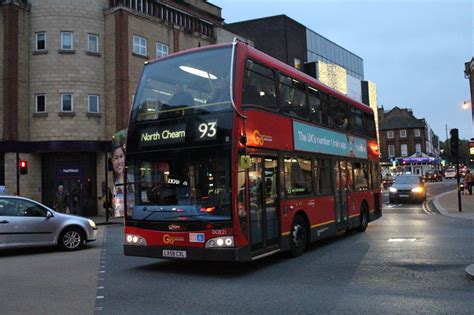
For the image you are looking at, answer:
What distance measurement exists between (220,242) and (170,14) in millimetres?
27538

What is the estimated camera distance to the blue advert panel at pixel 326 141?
35.7ft

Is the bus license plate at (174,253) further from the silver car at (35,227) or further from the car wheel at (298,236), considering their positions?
the silver car at (35,227)

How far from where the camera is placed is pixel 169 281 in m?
8.38

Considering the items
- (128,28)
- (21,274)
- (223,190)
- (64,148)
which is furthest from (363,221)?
(128,28)

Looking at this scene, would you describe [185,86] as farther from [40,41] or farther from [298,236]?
[40,41]

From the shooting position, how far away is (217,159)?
8492mm

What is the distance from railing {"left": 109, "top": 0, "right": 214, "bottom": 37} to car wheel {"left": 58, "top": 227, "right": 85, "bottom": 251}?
19.9m

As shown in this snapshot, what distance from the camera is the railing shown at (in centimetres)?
3050

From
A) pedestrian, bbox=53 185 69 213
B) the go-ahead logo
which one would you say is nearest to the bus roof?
the go-ahead logo

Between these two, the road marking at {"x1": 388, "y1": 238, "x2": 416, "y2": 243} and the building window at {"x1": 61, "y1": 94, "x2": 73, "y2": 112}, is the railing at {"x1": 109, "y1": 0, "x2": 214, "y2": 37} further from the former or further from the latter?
the road marking at {"x1": 388, "y1": 238, "x2": 416, "y2": 243}

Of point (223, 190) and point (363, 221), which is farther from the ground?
point (223, 190)

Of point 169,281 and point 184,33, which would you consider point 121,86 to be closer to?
point 184,33

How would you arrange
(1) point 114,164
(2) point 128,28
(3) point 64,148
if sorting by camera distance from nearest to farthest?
(1) point 114,164 → (3) point 64,148 → (2) point 128,28

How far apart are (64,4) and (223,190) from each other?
23.2m
